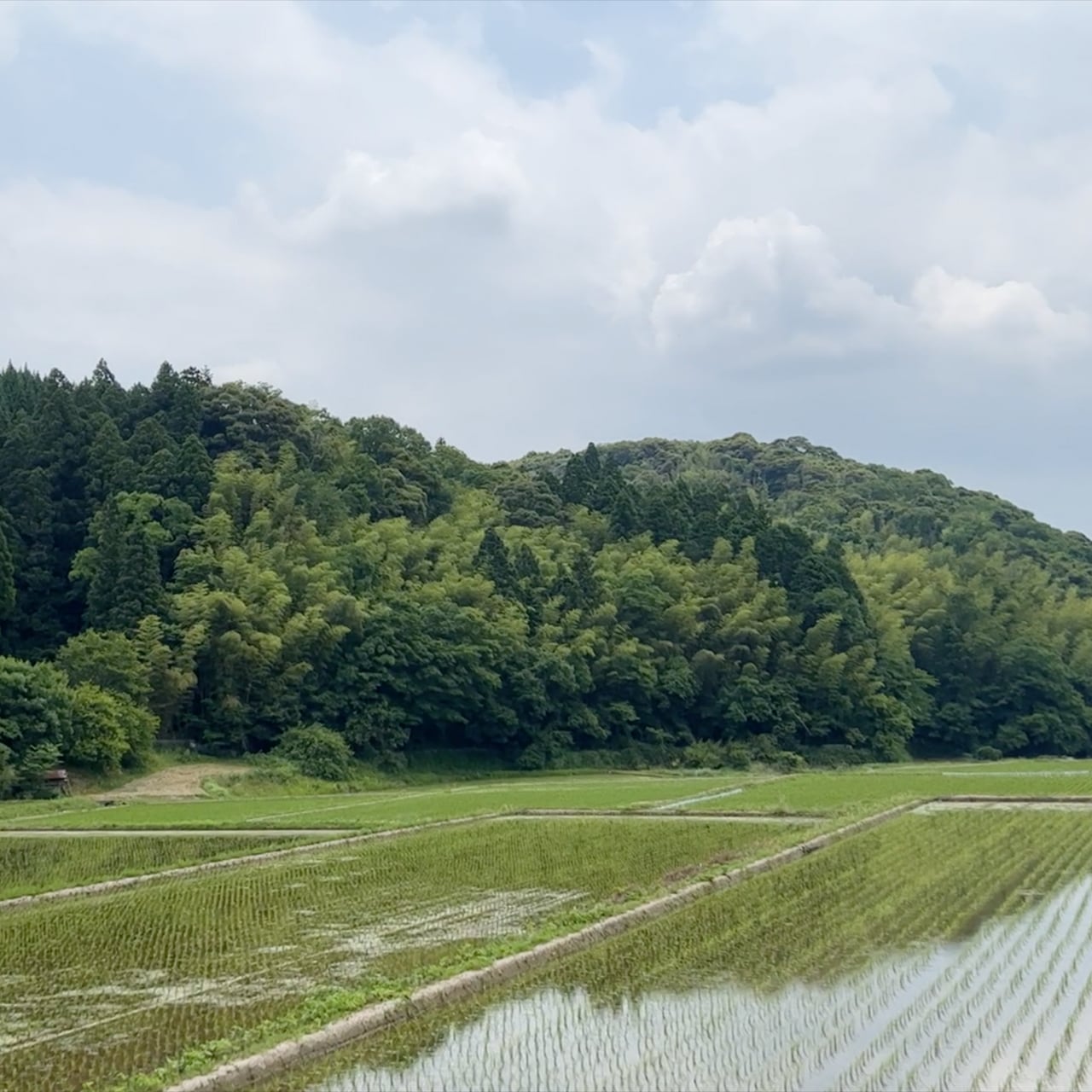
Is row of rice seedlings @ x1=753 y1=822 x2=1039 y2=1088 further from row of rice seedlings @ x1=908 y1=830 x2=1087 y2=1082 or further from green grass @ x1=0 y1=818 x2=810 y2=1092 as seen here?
green grass @ x1=0 y1=818 x2=810 y2=1092

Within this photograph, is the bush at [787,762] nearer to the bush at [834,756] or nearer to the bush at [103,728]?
the bush at [834,756]

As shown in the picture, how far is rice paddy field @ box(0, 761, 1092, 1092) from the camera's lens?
19.3 feet

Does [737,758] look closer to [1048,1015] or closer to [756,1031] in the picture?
[1048,1015]

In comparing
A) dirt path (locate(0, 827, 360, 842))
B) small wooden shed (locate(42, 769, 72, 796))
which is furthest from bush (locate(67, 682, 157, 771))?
dirt path (locate(0, 827, 360, 842))

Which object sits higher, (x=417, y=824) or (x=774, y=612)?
(x=774, y=612)

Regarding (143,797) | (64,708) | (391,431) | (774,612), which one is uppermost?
(391,431)

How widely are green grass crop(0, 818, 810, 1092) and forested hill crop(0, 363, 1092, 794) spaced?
14.1 metres

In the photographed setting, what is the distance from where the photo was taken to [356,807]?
2402 centimetres

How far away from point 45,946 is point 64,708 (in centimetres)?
1751

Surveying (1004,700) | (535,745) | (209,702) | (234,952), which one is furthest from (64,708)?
(1004,700)

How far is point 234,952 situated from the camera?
8945mm

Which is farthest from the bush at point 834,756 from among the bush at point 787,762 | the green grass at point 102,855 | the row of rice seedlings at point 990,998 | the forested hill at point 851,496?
the row of rice seedlings at point 990,998

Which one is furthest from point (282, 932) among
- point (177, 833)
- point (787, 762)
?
point (787, 762)

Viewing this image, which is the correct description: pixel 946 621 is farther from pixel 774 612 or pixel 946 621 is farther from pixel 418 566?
pixel 418 566
